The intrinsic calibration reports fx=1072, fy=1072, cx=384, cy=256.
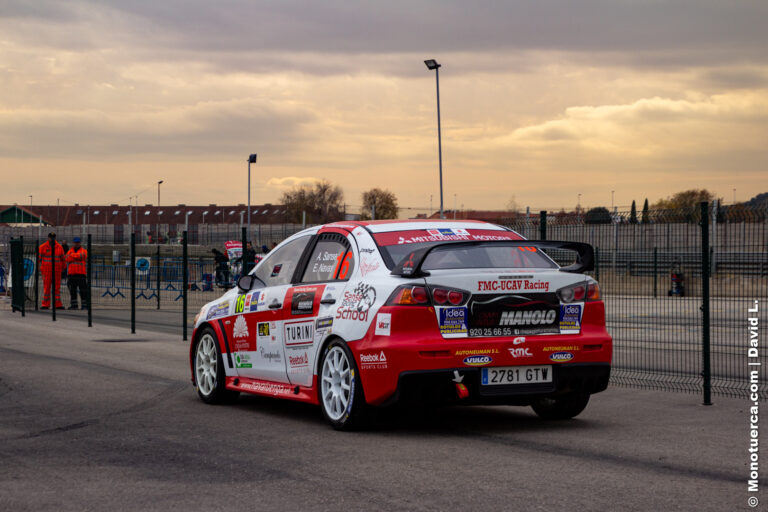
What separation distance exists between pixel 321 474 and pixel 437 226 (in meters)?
2.92

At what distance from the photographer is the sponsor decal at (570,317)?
804cm

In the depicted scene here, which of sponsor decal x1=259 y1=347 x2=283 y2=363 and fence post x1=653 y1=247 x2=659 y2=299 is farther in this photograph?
fence post x1=653 y1=247 x2=659 y2=299

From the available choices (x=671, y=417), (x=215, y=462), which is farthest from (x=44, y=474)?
(x=671, y=417)

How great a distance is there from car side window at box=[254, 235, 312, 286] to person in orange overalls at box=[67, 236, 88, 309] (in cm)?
1780

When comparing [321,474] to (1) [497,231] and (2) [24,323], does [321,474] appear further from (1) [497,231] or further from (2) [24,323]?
(2) [24,323]

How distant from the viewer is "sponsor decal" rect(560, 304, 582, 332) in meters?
8.04

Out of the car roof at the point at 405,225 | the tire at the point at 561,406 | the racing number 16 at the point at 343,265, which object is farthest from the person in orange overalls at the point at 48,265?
the tire at the point at 561,406

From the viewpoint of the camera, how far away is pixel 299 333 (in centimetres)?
873

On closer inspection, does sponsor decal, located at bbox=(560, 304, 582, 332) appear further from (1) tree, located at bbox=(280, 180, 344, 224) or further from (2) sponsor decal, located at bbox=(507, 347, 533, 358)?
(1) tree, located at bbox=(280, 180, 344, 224)

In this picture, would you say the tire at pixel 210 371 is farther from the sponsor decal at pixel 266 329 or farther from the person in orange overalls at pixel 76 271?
the person in orange overalls at pixel 76 271

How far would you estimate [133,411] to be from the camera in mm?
9281

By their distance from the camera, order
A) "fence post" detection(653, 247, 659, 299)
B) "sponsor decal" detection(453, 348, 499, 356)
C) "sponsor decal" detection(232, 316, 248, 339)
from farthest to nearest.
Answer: "fence post" detection(653, 247, 659, 299), "sponsor decal" detection(232, 316, 248, 339), "sponsor decal" detection(453, 348, 499, 356)

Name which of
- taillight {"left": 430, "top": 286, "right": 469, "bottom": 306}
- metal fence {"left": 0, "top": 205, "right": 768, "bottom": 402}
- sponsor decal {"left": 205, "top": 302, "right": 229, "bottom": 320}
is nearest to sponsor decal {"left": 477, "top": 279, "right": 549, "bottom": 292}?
taillight {"left": 430, "top": 286, "right": 469, "bottom": 306}

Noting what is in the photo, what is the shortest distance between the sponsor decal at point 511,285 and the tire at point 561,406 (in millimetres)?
1061
